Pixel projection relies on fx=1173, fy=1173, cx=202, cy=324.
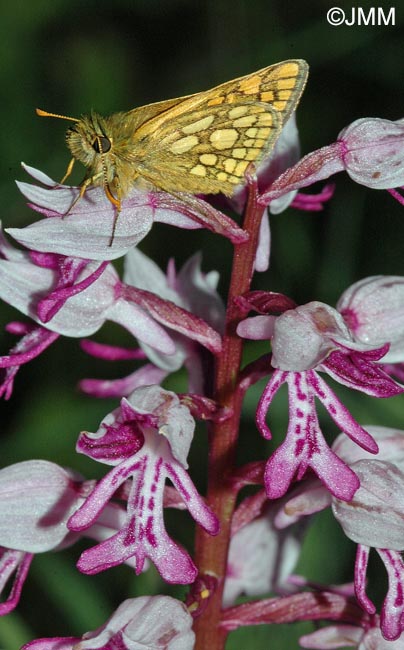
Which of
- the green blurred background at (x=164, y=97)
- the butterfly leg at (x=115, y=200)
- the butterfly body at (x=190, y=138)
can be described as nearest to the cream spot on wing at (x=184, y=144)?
the butterfly body at (x=190, y=138)

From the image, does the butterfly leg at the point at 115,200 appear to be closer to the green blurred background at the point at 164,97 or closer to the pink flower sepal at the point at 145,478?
the pink flower sepal at the point at 145,478

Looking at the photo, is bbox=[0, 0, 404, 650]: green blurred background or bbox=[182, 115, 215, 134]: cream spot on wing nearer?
bbox=[182, 115, 215, 134]: cream spot on wing

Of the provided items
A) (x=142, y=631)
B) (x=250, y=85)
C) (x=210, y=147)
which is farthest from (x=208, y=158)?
(x=142, y=631)

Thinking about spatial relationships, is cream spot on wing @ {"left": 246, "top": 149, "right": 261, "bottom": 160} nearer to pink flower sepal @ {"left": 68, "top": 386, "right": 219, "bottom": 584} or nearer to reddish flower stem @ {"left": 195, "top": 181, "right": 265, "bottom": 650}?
reddish flower stem @ {"left": 195, "top": 181, "right": 265, "bottom": 650}

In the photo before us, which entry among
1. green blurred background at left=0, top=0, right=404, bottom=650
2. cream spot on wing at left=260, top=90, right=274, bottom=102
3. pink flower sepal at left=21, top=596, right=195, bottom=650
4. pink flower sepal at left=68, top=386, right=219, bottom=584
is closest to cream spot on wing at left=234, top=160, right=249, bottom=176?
cream spot on wing at left=260, top=90, right=274, bottom=102

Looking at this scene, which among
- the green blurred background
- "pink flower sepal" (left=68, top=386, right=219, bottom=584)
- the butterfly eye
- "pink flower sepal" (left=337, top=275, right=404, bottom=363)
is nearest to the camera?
"pink flower sepal" (left=68, top=386, right=219, bottom=584)

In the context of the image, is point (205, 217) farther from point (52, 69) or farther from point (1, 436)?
point (52, 69)

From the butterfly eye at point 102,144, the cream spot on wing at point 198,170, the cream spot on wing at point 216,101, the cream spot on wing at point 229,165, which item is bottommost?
the cream spot on wing at point 198,170
